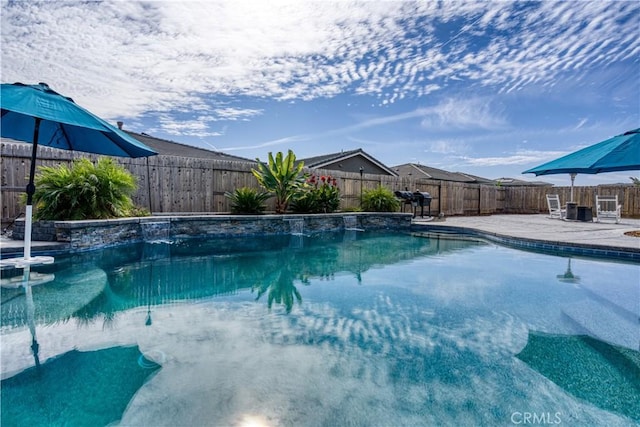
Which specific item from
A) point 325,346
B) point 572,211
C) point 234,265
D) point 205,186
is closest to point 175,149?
point 205,186

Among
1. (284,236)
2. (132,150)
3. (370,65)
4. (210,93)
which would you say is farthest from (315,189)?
(132,150)

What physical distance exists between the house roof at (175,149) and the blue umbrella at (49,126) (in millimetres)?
8810

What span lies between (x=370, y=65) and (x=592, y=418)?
10.3 m

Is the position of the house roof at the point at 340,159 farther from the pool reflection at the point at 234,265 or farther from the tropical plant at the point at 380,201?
the pool reflection at the point at 234,265

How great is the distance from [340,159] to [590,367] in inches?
670

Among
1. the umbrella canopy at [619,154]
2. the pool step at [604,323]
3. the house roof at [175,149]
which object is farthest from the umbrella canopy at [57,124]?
the house roof at [175,149]

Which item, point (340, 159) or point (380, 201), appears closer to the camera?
point (380, 201)

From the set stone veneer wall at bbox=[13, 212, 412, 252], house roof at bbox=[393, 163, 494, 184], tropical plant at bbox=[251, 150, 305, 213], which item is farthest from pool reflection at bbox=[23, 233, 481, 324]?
house roof at bbox=[393, 163, 494, 184]

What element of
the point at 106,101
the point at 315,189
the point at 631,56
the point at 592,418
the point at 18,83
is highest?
the point at 631,56

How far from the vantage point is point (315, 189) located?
37.8ft

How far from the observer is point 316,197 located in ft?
37.4

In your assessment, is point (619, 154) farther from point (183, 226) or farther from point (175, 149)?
point (175, 149)

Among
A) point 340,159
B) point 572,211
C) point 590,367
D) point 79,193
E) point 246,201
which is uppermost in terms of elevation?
point 340,159

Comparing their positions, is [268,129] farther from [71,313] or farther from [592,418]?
[592,418]
